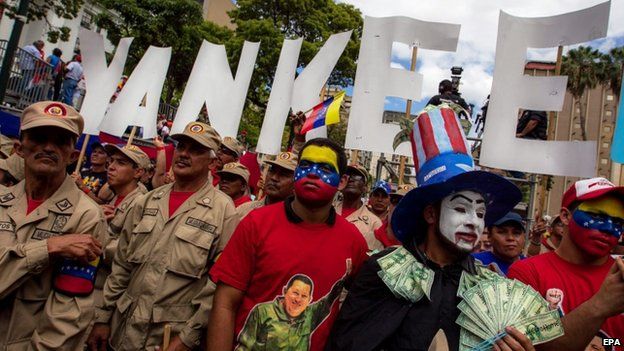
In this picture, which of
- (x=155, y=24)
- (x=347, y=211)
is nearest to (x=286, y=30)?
(x=155, y=24)

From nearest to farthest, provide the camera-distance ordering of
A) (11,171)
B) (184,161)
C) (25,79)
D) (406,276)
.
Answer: (406,276) → (184,161) → (11,171) → (25,79)

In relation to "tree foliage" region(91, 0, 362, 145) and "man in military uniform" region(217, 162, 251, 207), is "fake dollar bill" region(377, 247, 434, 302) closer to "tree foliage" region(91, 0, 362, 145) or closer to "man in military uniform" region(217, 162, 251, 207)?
"man in military uniform" region(217, 162, 251, 207)

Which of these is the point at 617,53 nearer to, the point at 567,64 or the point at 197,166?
the point at 567,64

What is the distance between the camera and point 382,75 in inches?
228

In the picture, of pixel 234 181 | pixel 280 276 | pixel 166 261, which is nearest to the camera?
pixel 280 276

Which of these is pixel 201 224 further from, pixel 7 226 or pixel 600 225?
pixel 600 225

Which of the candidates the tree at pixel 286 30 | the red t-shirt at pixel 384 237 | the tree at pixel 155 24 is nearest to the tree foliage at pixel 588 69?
the tree at pixel 286 30

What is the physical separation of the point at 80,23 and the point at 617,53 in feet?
136

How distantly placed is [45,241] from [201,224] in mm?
1052

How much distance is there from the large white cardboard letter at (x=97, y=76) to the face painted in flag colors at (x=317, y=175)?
209 inches

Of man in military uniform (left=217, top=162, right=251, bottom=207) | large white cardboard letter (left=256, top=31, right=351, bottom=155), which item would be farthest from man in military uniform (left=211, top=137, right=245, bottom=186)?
man in military uniform (left=217, top=162, right=251, bottom=207)

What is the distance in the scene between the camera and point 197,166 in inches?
138

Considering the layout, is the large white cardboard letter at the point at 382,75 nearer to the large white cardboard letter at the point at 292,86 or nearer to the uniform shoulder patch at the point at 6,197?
the large white cardboard letter at the point at 292,86

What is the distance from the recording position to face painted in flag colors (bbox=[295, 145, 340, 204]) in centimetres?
263
